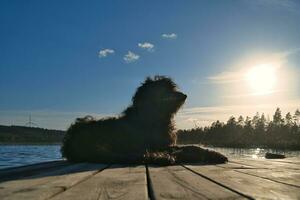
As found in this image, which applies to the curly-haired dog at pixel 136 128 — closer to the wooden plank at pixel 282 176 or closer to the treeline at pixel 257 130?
the wooden plank at pixel 282 176

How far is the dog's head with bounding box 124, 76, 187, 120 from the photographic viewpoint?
918 centimetres

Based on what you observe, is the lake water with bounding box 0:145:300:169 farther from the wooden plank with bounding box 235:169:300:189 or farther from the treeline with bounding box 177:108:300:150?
the treeline with bounding box 177:108:300:150

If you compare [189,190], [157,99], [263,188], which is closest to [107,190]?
[189,190]

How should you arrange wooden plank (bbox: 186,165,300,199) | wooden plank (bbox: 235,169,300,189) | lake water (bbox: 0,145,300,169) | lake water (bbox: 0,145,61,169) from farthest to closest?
lake water (bbox: 0,145,61,169) < lake water (bbox: 0,145,300,169) < wooden plank (bbox: 235,169,300,189) < wooden plank (bbox: 186,165,300,199)

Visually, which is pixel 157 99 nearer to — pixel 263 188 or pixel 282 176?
pixel 282 176

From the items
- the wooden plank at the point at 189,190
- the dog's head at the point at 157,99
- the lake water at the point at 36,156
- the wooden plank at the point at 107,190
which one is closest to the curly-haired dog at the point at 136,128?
the dog's head at the point at 157,99

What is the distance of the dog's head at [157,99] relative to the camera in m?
9.18

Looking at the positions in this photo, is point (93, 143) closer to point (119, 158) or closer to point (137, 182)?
point (119, 158)

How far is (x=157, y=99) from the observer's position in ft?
30.2

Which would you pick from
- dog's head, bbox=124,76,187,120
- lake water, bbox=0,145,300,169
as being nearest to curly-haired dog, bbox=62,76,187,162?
dog's head, bbox=124,76,187,120

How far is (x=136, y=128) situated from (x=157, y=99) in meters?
0.85

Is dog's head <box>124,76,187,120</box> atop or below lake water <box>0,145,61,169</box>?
atop

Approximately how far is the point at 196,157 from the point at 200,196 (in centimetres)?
442

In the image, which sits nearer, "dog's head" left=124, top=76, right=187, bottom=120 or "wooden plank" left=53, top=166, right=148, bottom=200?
"wooden plank" left=53, top=166, right=148, bottom=200
